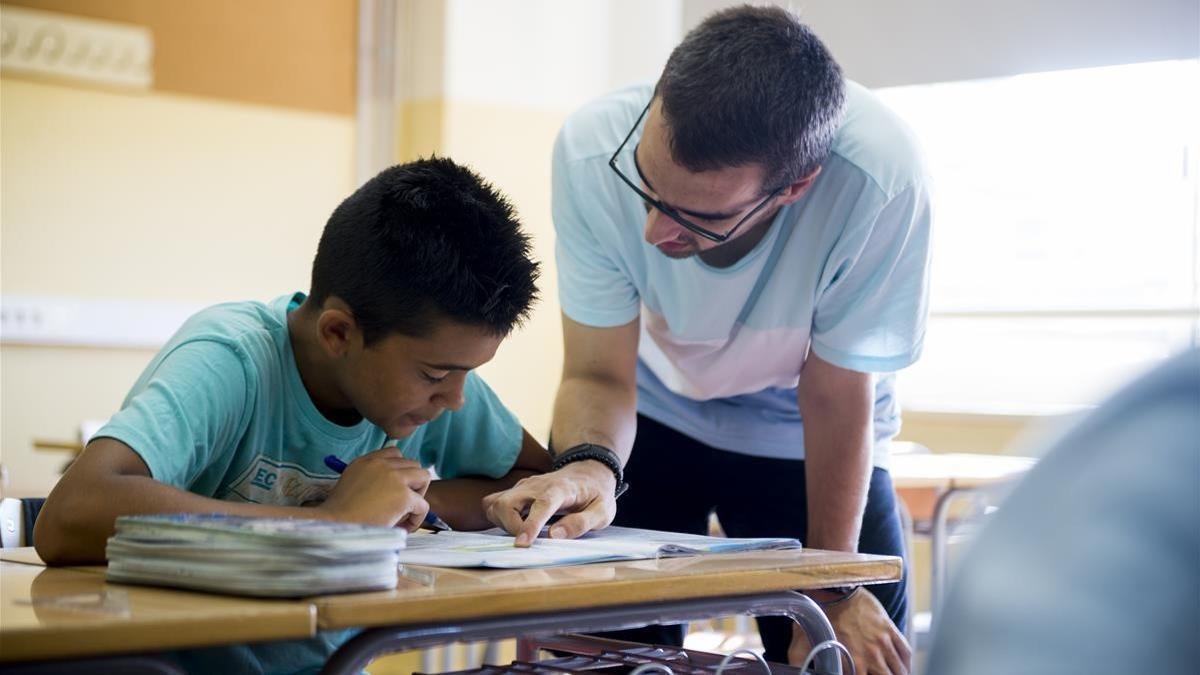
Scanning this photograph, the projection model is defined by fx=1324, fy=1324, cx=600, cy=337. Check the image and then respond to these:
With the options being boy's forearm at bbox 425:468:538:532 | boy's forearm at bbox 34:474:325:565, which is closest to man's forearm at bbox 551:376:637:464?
boy's forearm at bbox 425:468:538:532

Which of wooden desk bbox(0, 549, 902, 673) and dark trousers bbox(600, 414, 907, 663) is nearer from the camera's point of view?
wooden desk bbox(0, 549, 902, 673)

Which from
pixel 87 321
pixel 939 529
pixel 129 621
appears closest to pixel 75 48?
pixel 87 321

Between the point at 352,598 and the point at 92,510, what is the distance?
0.37m

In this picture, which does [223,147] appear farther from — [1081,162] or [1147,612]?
[1147,612]

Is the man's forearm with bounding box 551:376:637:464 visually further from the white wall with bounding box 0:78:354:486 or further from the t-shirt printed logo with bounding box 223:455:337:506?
the white wall with bounding box 0:78:354:486

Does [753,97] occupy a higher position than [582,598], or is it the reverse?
[753,97]

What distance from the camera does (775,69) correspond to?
1.50 metres

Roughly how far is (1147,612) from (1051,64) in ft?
12.0

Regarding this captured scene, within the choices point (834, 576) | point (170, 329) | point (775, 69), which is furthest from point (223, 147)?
point (834, 576)

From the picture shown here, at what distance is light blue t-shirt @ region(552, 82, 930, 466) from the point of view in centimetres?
165

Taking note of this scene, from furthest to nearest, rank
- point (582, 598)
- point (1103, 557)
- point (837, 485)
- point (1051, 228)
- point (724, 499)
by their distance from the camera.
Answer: point (1051, 228) < point (724, 499) < point (837, 485) < point (582, 598) < point (1103, 557)

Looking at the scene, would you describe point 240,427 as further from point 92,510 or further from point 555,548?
point 555,548

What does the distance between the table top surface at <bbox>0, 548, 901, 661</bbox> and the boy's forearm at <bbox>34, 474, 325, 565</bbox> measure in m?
0.02

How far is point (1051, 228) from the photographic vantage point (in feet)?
14.3
